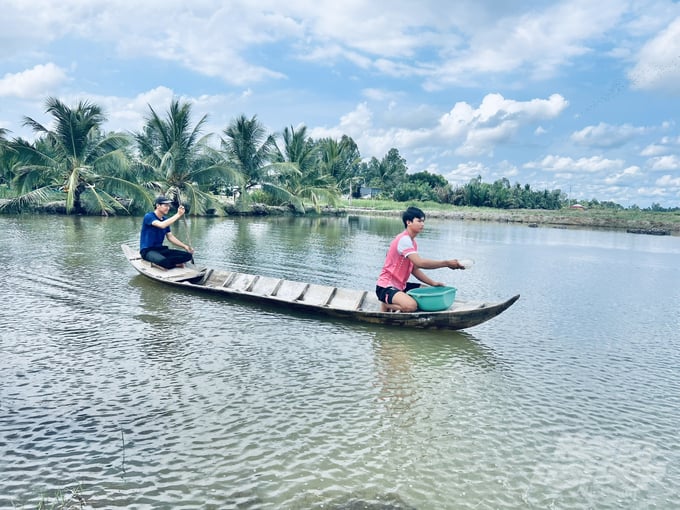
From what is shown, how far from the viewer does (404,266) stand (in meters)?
7.96

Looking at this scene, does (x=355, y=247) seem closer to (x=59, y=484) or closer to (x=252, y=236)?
(x=252, y=236)

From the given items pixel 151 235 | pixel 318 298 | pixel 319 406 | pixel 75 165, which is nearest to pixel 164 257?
pixel 151 235

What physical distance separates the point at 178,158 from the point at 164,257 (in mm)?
21846

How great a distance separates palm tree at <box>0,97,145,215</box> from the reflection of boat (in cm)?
1845

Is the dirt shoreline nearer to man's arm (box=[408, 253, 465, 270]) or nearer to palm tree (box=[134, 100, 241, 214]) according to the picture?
palm tree (box=[134, 100, 241, 214])

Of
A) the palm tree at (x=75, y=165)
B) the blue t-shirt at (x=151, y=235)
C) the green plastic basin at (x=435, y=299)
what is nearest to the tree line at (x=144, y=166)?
the palm tree at (x=75, y=165)

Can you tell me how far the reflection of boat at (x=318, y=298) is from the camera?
7.79 metres

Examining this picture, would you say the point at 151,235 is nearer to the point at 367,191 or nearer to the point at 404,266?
the point at 404,266

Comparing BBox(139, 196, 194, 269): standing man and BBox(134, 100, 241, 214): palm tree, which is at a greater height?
BBox(134, 100, 241, 214): palm tree

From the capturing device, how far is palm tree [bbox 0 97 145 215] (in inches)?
1051

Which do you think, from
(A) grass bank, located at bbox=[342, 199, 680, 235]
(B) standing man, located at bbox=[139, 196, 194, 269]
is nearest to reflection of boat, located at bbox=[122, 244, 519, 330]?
(B) standing man, located at bbox=[139, 196, 194, 269]

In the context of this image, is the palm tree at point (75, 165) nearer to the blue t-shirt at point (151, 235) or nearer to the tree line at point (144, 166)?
the tree line at point (144, 166)

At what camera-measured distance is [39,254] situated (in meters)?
13.9

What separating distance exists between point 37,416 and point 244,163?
33.5 m
